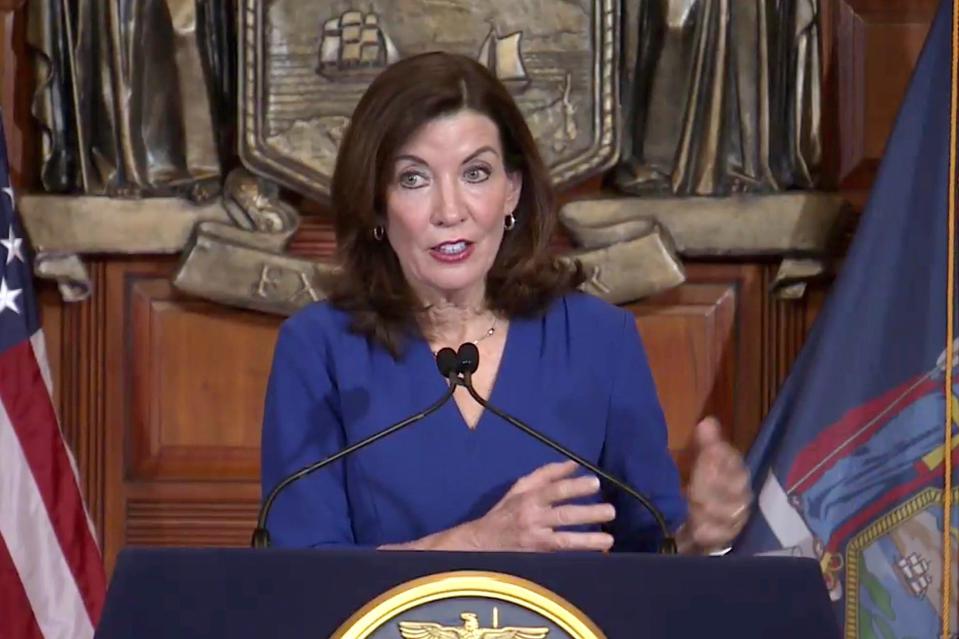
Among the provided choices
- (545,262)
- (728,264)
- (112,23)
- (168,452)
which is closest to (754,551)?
(728,264)

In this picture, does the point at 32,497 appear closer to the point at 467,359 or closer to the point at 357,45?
the point at 357,45

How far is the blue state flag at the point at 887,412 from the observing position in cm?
278

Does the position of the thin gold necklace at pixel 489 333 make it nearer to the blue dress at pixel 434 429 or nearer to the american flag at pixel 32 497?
the blue dress at pixel 434 429

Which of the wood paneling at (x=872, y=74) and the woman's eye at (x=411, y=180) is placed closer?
the woman's eye at (x=411, y=180)

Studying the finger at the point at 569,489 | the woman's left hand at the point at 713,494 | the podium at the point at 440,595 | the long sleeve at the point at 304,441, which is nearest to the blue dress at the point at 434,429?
the long sleeve at the point at 304,441

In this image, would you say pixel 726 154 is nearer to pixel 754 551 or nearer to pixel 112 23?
pixel 754 551

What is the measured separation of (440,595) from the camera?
1.26m

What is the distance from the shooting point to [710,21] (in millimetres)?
3111

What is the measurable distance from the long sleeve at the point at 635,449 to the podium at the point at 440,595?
0.61 m

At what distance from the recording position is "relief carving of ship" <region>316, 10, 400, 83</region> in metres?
3.11

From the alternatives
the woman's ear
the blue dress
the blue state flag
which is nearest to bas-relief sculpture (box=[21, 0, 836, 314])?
the blue state flag

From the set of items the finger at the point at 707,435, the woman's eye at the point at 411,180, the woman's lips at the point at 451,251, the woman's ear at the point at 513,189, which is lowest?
the finger at the point at 707,435

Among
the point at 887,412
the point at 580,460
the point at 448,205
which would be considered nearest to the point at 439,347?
the point at 448,205

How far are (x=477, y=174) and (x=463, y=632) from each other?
36.6 inches
